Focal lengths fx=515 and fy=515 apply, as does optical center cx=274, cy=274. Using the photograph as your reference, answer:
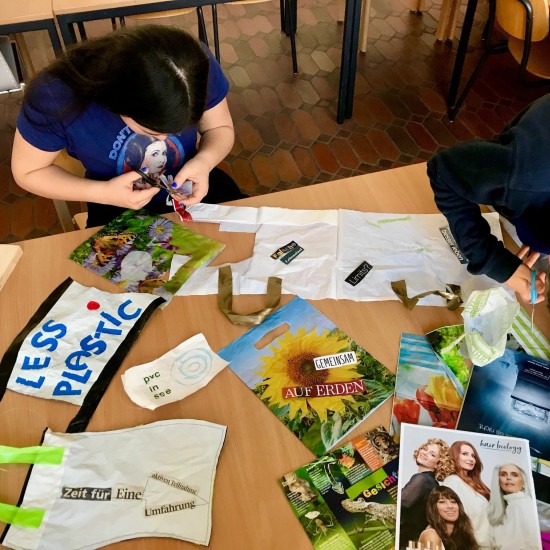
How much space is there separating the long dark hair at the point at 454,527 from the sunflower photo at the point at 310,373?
0.17 meters

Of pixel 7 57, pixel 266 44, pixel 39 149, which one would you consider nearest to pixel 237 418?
pixel 39 149

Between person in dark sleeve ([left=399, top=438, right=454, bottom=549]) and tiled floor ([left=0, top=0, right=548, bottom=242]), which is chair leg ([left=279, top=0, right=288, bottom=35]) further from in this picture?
person in dark sleeve ([left=399, top=438, right=454, bottom=549])

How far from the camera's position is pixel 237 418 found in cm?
90

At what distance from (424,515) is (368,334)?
0.34m

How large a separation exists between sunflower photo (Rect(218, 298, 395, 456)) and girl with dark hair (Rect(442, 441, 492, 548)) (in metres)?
0.15

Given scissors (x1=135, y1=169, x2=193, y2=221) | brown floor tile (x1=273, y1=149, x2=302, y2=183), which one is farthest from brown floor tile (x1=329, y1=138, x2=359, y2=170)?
scissors (x1=135, y1=169, x2=193, y2=221)

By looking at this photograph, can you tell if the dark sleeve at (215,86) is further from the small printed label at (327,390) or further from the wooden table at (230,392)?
the small printed label at (327,390)

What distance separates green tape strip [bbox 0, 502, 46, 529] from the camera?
2.55 feet

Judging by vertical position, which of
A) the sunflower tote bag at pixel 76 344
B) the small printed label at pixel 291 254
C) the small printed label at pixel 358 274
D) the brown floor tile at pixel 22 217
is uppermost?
the small printed label at pixel 291 254

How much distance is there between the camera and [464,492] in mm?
797

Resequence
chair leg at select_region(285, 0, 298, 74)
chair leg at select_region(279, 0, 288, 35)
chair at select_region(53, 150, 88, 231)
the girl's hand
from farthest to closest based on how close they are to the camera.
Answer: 1. chair leg at select_region(279, 0, 288, 35)
2. chair leg at select_region(285, 0, 298, 74)
3. chair at select_region(53, 150, 88, 231)
4. the girl's hand

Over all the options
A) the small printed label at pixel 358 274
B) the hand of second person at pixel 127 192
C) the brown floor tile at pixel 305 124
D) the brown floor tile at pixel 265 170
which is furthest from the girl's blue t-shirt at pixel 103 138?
the brown floor tile at pixel 305 124

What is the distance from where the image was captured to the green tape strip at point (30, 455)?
0.84 metres

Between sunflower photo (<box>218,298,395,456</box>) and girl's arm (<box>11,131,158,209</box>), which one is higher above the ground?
girl's arm (<box>11,131,158,209</box>)
